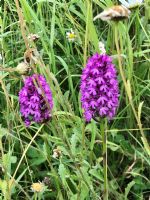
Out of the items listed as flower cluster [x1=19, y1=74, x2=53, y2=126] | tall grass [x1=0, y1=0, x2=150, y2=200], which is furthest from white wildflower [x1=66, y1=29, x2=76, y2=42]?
flower cluster [x1=19, y1=74, x2=53, y2=126]

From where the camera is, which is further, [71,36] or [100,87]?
[71,36]

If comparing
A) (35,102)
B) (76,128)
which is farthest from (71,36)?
(35,102)

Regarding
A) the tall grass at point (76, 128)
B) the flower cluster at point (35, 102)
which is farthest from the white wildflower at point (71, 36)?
the flower cluster at point (35, 102)

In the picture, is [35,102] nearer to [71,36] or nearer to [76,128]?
[76,128]

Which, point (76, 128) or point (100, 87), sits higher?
point (100, 87)

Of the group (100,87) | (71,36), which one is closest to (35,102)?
(100,87)

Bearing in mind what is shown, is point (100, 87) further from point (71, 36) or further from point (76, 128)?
point (71, 36)

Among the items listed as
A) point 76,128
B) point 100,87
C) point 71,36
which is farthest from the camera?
point 71,36

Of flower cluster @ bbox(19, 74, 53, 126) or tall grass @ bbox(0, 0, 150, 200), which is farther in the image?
tall grass @ bbox(0, 0, 150, 200)

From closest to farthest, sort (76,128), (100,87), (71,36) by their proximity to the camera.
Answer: (100,87) < (76,128) < (71,36)

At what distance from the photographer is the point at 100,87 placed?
105 centimetres

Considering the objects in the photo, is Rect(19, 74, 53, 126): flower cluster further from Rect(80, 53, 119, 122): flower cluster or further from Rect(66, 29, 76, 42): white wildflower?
Rect(66, 29, 76, 42): white wildflower

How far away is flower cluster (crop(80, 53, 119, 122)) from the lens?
1053 millimetres

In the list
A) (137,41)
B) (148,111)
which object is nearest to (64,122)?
(148,111)
